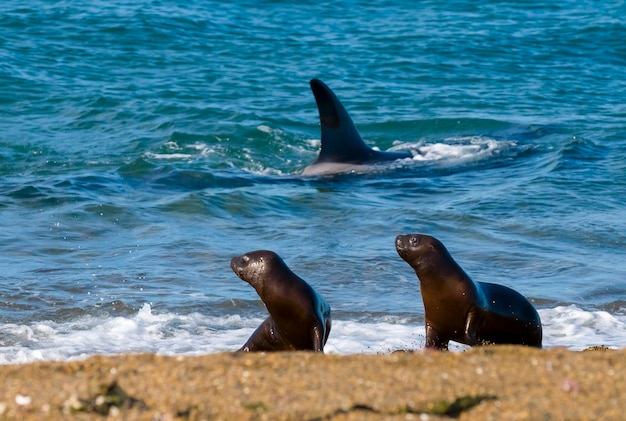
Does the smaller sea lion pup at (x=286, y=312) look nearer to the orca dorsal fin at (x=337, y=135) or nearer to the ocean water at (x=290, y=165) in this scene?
the ocean water at (x=290, y=165)

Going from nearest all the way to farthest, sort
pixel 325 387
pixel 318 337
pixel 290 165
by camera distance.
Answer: pixel 325 387, pixel 318 337, pixel 290 165

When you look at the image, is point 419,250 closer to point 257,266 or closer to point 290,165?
point 257,266

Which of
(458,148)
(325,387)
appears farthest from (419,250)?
(458,148)

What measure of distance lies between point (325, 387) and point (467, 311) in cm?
A: 266

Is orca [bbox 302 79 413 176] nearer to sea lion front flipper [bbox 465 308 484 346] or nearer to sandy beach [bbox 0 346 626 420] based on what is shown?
sea lion front flipper [bbox 465 308 484 346]

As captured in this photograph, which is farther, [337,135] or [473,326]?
[337,135]

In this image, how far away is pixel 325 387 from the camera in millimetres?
3738

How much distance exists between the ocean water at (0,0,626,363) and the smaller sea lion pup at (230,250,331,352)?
0.68 meters

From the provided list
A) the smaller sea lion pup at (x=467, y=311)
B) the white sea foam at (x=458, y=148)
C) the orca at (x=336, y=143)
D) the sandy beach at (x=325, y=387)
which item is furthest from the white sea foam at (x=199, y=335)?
the white sea foam at (x=458, y=148)

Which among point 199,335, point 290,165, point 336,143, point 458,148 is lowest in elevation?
point 290,165

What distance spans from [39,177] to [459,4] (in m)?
13.4

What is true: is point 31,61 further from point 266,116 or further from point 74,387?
point 74,387

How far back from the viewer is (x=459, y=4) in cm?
2405

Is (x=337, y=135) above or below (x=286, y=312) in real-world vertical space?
below
